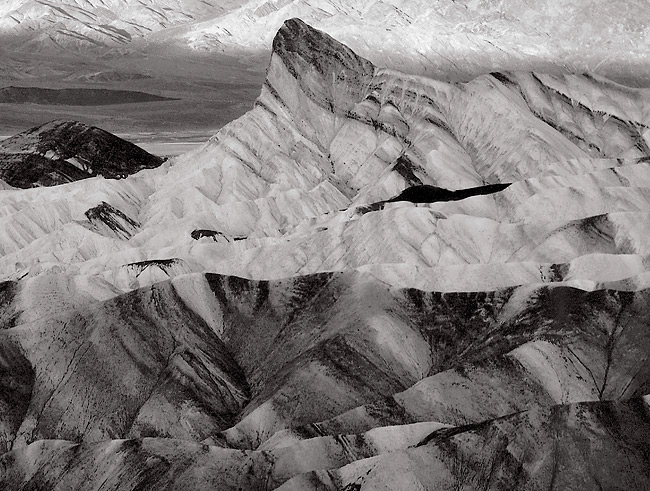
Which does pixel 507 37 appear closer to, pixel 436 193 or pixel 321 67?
pixel 321 67

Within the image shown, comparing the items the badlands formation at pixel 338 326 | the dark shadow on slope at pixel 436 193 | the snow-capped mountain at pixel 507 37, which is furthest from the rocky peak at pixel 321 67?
the snow-capped mountain at pixel 507 37

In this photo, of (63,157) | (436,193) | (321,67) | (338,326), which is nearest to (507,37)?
(321,67)

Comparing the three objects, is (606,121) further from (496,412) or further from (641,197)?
(496,412)

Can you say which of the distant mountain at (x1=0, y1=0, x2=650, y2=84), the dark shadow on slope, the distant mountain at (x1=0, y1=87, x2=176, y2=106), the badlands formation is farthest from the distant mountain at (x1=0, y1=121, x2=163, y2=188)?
the distant mountain at (x1=0, y1=0, x2=650, y2=84)

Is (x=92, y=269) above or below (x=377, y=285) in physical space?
below

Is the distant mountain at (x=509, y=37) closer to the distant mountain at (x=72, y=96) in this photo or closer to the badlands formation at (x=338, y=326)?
the distant mountain at (x=72, y=96)

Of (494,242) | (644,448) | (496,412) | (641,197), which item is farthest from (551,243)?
(644,448)
